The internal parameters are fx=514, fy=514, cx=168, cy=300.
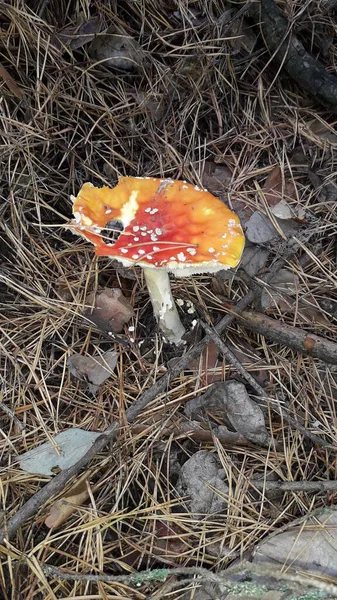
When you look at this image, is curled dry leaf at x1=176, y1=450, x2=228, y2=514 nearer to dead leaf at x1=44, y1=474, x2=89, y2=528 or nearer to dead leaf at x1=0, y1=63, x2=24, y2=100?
dead leaf at x1=44, y1=474, x2=89, y2=528

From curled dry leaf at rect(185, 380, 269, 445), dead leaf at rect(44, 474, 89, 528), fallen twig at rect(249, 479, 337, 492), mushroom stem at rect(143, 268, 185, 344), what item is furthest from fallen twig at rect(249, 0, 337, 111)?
dead leaf at rect(44, 474, 89, 528)

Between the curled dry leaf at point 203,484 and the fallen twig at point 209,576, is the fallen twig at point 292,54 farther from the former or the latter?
the fallen twig at point 209,576

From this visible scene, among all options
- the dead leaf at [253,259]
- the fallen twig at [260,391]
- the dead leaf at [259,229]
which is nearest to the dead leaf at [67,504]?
the fallen twig at [260,391]

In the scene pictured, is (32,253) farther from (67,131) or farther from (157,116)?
(157,116)

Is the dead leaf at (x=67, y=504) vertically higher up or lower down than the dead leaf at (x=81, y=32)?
lower down

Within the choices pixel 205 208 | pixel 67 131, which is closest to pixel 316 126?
pixel 205 208

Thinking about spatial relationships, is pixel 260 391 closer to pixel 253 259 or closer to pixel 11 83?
pixel 253 259

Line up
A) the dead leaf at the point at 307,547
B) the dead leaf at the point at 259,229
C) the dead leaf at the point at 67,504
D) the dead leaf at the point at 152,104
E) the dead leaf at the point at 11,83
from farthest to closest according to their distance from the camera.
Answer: the dead leaf at the point at 152,104 → the dead leaf at the point at 259,229 → the dead leaf at the point at 11,83 → the dead leaf at the point at 67,504 → the dead leaf at the point at 307,547

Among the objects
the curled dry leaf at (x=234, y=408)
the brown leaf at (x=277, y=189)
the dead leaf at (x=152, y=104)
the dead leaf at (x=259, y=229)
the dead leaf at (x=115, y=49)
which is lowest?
the curled dry leaf at (x=234, y=408)
